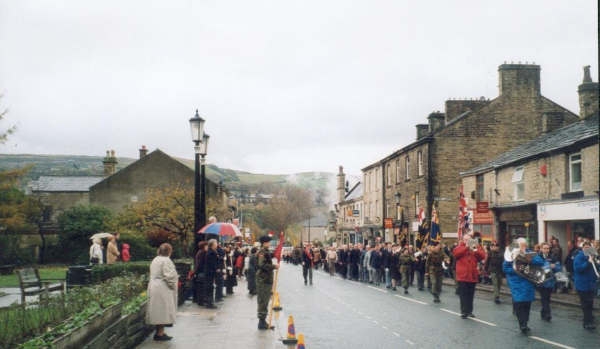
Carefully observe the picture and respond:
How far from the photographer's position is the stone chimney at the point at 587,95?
27156 mm

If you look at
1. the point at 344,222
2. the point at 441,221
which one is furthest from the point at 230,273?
the point at 344,222

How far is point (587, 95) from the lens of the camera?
27.3 metres

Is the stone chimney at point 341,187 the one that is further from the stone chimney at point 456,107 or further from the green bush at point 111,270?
the green bush at point 111,270

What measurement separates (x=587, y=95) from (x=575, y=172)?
4.85 metres

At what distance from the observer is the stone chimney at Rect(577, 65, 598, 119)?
89.1 feet

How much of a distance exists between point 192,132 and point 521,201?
16.7 m

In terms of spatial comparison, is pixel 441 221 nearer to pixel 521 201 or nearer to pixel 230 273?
pixel 521 201

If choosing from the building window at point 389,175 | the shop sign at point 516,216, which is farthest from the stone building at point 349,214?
the shop sign at point 516,216

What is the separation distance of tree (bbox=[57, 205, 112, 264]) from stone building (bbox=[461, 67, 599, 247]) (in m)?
29.0

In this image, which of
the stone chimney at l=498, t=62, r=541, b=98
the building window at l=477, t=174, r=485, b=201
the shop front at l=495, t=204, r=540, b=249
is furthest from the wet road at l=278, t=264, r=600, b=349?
the stone chimney at l=498, t=62, r=541, b=98

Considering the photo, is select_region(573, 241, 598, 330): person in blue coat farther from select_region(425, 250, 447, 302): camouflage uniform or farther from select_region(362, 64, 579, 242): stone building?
select_region(362, 64, 579, 242): stone building

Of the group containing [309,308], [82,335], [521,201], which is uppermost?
[521,201]

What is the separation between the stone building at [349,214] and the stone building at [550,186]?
2969 centimetres

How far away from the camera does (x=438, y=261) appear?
1980 cm
